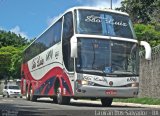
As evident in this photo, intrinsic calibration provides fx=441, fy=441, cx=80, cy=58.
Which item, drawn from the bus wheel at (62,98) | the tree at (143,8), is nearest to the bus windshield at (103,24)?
the bus wheel at (62,98)

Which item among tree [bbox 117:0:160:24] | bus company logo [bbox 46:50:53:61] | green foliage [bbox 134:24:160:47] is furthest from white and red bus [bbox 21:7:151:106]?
tree [bbox 117:0:160:24]

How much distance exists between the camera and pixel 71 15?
19547mm

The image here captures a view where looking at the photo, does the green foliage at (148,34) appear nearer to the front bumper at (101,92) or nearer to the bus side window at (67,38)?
the bus side window at (67,38)

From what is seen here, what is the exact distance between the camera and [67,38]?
64.6 ft

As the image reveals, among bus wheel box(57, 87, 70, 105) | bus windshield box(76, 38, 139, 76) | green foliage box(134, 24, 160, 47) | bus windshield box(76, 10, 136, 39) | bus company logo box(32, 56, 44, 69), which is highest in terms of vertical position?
green foliage box(134, 24, 160, 47)

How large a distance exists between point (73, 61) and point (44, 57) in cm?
655

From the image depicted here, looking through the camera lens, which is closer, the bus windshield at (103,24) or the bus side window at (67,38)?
the bus windshield at (103,24)

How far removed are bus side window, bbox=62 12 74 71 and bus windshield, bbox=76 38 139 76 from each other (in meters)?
0.76

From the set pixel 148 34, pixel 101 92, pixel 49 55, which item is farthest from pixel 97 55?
pixel 148 34

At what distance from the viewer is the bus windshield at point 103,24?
1912 centimetres

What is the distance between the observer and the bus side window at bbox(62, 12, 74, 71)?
63.5 ft

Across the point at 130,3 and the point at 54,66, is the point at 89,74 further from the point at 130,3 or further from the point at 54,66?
the point at 130,3

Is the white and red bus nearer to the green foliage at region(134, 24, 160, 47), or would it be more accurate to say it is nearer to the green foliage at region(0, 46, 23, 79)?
the green foliage at region(134, 24, 160, 47)

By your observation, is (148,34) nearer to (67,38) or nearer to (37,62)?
(37,62)
